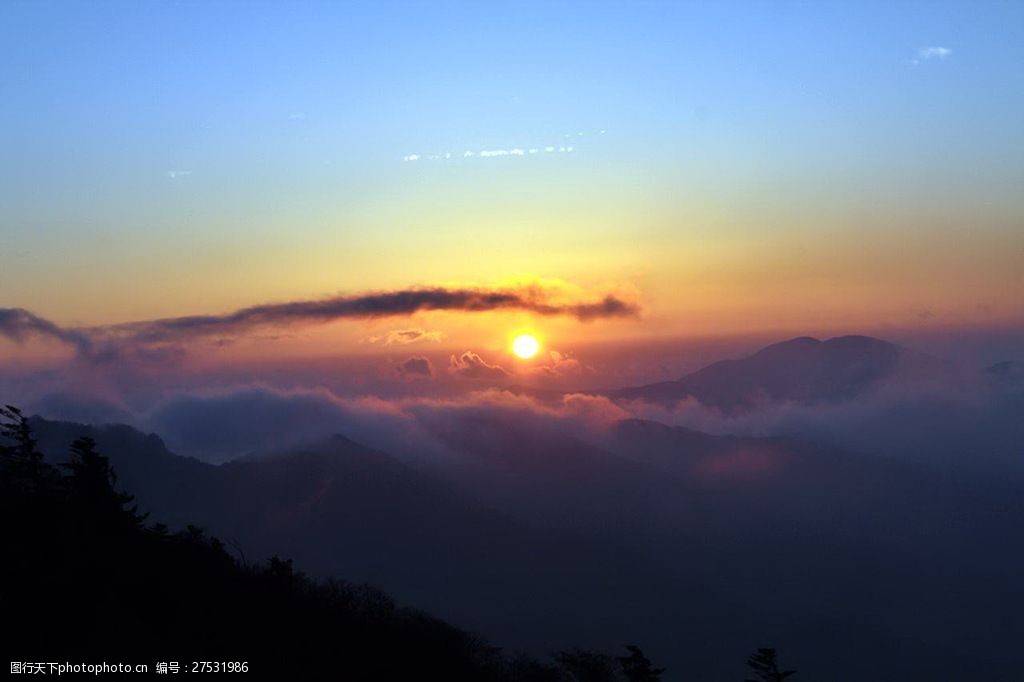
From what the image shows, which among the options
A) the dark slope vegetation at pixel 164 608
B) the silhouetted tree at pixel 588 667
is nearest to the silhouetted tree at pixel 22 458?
the dark slope vegetation at pixel 164 608

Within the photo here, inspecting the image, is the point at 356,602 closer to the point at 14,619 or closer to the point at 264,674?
the point at 264,674

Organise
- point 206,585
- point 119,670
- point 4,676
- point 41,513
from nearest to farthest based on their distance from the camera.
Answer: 1. point 4,676
2. point 119,670
3. point 41,513
4. point 206,585

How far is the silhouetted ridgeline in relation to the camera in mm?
39125

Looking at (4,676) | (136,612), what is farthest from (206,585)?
(4,676)

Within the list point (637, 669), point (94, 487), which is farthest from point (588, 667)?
point (94, 487)

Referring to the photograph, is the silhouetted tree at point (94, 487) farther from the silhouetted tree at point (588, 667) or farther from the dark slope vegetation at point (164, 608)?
the silhouetted tree at point (588, 667)

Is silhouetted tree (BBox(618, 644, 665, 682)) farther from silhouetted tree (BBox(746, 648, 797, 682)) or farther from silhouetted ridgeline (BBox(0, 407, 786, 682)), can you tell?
silhouetted tree (BBox(746, 648, 797, 682))

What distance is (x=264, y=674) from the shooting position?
4172 centimetres

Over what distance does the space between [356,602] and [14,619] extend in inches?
A: 1659

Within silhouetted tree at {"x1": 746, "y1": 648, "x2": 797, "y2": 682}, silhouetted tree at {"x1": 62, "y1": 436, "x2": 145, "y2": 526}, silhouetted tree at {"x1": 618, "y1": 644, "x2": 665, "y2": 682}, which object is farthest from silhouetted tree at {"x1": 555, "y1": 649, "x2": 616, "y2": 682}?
silhouetted tree at {"x1": 62, "y1": 436, "x2": 145, "y2": 526}

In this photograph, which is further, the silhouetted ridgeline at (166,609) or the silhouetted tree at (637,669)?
the silhouetted tree at (637,669)

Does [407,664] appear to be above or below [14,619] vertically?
below

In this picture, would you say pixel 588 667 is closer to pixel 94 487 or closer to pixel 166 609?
pixel 166 609

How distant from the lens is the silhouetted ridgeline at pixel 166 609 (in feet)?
128
